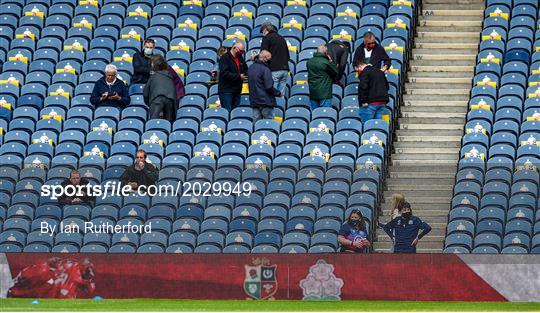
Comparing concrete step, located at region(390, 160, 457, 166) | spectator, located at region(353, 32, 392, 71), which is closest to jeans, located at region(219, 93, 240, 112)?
spectator, located at region(353, 32, 392, 71)

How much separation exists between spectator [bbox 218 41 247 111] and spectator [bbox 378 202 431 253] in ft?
18.1

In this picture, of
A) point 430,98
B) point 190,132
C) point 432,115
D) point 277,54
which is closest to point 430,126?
point 432,115

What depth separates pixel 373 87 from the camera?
29.7 m

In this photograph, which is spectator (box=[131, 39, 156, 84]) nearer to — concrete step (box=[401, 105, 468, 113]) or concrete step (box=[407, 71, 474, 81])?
concrete step (box=[401, 105, 468, 113])

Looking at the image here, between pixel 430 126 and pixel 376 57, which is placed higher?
pixel 376 57

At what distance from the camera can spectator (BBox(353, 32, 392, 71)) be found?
30500 mm

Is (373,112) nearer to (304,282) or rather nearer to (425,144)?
(425,144)

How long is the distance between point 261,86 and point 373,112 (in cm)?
199

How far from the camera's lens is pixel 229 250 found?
26.0m

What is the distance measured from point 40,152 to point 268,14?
20.5ft

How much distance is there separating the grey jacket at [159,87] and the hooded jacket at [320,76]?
8.06 ft

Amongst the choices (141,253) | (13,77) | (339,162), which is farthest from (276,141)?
(13,77)

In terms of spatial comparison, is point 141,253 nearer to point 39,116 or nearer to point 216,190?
point 216,190

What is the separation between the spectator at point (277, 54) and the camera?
30781 millimetres
